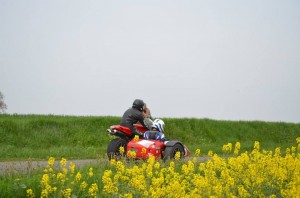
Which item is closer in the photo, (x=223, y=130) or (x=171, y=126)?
(x=171, y=126)

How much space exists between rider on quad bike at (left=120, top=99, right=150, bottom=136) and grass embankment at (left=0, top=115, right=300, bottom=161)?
239 cm

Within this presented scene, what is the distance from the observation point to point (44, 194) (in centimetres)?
761

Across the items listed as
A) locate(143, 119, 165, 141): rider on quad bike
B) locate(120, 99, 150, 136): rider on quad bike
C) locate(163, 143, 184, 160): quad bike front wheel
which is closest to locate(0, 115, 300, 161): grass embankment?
locate(120, 99, 150, 136): rider on quad bike

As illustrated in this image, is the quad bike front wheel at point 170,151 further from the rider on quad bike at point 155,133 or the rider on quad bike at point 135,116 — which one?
the rider on quad bike at point 135,116

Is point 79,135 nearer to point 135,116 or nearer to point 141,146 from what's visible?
point 135,116

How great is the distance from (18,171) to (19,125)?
39.0 ft

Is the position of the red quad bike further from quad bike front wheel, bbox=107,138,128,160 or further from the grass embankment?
the grass embankment

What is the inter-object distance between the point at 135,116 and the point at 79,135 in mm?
9288

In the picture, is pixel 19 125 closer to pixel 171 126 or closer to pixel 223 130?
pixel 171 126

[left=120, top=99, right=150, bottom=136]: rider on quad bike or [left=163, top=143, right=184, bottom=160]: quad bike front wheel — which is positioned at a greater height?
[left=120, top=99, right=150, bottom=136]: rider on quad bike

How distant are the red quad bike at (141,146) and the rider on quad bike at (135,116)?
0.57ft

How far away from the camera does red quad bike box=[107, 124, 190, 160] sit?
12141mm

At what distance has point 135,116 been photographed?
12.8 metres

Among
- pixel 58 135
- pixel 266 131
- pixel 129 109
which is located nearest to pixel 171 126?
pixel 58 135
